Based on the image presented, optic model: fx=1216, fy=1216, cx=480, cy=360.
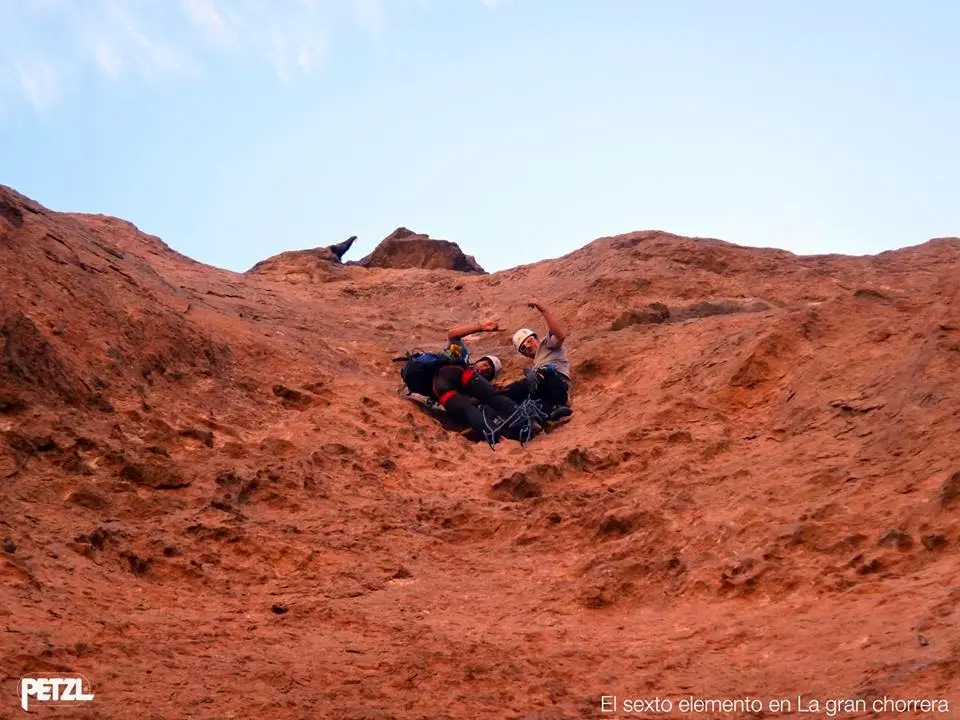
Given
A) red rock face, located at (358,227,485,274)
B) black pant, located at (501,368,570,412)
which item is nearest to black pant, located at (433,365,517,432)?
black pant, located at (501,368,570,412)

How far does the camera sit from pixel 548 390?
989 centimetres

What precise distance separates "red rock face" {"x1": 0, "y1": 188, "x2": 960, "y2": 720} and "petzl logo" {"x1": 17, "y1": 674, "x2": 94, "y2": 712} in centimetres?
6

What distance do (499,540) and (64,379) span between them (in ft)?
9.63

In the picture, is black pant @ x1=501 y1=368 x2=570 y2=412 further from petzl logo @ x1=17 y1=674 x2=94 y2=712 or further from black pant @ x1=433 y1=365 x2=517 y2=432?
petzl logo @ x1=17 y1=674 x2=94 y2=712

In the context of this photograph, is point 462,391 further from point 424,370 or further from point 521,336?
point 521,336

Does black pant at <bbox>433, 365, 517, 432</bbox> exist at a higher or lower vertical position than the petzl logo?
higher

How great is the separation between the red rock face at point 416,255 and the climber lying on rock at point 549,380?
8431 mm

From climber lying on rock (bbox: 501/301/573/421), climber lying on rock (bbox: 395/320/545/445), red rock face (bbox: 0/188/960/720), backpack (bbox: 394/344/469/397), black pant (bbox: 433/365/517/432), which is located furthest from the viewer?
backpack (bbox: 394/344/469/397)

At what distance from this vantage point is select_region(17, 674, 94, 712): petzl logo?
4.73 metres

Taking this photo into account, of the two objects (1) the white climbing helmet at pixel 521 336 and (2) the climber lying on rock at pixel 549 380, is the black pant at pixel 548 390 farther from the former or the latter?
(1) the white climbing helmet at pixel 521 336

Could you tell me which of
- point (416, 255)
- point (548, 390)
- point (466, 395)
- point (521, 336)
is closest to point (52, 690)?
point (466, 395)

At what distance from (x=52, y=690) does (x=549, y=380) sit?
5.67m

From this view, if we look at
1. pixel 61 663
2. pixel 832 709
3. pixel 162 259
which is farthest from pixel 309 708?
pixel 162 259

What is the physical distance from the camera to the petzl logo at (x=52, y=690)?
4.73m
